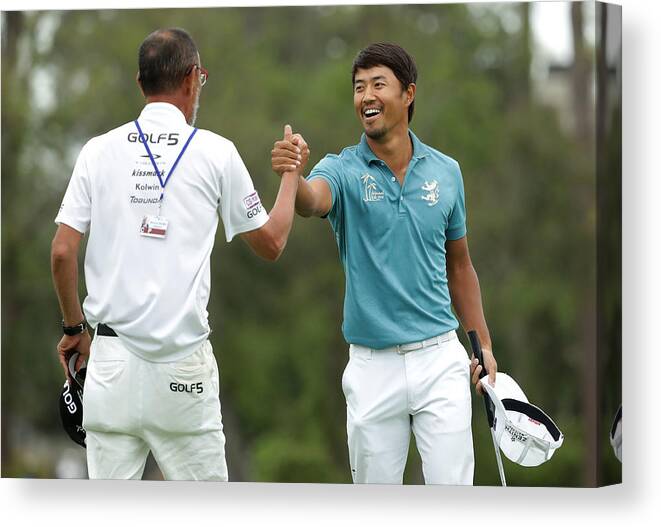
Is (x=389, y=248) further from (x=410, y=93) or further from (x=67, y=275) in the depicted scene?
(x=67, y=275)

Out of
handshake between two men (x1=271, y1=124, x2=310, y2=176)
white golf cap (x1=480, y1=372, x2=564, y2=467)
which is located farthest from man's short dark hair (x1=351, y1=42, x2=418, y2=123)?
white golf cap (x1=480, y1=372, x2=564, y2=467)

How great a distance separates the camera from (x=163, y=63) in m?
4.88

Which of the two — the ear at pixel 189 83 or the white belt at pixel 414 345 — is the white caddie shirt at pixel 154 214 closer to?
the ear at pixel 189 83

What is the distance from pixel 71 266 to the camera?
188 inches

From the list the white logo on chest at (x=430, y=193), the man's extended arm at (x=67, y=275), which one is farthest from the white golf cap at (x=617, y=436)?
the man's extended arm at (x=67, y=275)

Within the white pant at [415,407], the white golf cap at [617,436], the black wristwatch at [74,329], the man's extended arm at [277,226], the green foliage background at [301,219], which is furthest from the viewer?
the green foliage background at [301,219]

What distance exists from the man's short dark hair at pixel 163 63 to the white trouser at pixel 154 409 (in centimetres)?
91

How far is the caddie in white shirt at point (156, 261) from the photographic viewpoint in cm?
475

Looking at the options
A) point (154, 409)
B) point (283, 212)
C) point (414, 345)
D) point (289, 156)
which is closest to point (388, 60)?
point (289, 156)

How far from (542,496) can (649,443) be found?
48 centimetres

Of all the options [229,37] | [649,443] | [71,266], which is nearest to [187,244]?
[71,266]

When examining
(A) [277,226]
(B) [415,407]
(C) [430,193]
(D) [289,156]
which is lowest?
(B) [415,407]

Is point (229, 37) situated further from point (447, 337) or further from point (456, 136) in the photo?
point (447, 337)

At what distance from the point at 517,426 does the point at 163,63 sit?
196 centimetres
